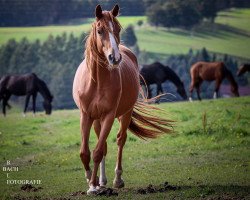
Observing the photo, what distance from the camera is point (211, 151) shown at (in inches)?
446

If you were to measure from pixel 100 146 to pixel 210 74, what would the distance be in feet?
52.7

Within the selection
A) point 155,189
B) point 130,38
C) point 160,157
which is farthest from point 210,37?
point 155,189

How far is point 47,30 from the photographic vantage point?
23.8 m

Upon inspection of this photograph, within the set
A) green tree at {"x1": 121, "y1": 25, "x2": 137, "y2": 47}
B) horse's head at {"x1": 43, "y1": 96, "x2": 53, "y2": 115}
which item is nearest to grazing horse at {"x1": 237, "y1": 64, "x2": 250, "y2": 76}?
green tree at {"x1": 121, "y1": 25, "x2": 137, "y2": 47}

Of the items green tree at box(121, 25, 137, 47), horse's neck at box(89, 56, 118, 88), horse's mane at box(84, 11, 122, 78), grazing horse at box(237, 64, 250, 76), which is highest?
horse's mane at box(84, 11, 122, 78)

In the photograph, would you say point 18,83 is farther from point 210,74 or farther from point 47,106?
point 210,74

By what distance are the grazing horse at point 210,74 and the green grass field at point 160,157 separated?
6.23 metres

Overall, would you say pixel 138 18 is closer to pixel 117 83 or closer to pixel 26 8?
pixel 26 8

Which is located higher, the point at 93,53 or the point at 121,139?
the point at 93,53

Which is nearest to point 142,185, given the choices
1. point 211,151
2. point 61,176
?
point 61,176

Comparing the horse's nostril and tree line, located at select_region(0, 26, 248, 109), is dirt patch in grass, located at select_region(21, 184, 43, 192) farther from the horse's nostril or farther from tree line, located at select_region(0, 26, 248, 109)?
tree line, located at select_region(0, 26, 248, 109)

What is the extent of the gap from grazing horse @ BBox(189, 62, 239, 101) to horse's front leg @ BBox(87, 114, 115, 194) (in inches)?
572

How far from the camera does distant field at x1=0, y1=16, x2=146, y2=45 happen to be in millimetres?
21375

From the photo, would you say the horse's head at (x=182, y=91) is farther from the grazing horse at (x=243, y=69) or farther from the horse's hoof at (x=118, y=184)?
the horse's hoof at (x=118, y=184)
